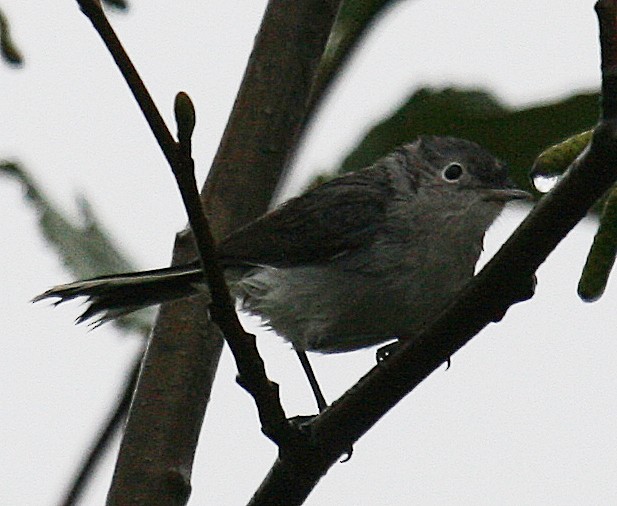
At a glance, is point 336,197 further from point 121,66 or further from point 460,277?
point 121,66

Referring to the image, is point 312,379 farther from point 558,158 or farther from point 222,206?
point 558,158

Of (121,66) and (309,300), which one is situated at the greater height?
(309,300)

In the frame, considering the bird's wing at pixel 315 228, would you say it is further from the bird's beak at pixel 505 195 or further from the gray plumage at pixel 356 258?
the bird's beak at pixel 505 195

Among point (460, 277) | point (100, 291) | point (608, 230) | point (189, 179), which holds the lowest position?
point (608, 230)

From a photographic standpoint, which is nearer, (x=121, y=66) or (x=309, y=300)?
(x=121, y=66)

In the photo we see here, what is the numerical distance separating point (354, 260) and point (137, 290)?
0.75m

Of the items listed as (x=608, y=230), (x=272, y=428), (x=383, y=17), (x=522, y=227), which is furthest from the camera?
(x=383, y=17)

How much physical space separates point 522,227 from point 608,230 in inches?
8.2

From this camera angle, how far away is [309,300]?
3973 mm

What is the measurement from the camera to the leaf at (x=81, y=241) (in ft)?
11.5

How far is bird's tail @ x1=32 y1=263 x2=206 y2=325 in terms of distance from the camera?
3518 mm

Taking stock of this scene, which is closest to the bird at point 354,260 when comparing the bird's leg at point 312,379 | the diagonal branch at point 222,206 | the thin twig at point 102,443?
the bird's leg at point 312,379

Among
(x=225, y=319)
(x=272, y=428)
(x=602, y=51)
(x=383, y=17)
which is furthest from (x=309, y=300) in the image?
(x=602, y=51)

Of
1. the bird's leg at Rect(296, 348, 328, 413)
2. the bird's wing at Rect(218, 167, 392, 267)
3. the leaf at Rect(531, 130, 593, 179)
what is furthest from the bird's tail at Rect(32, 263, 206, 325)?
the leaf at Rect(531, 130, 593, 179)
